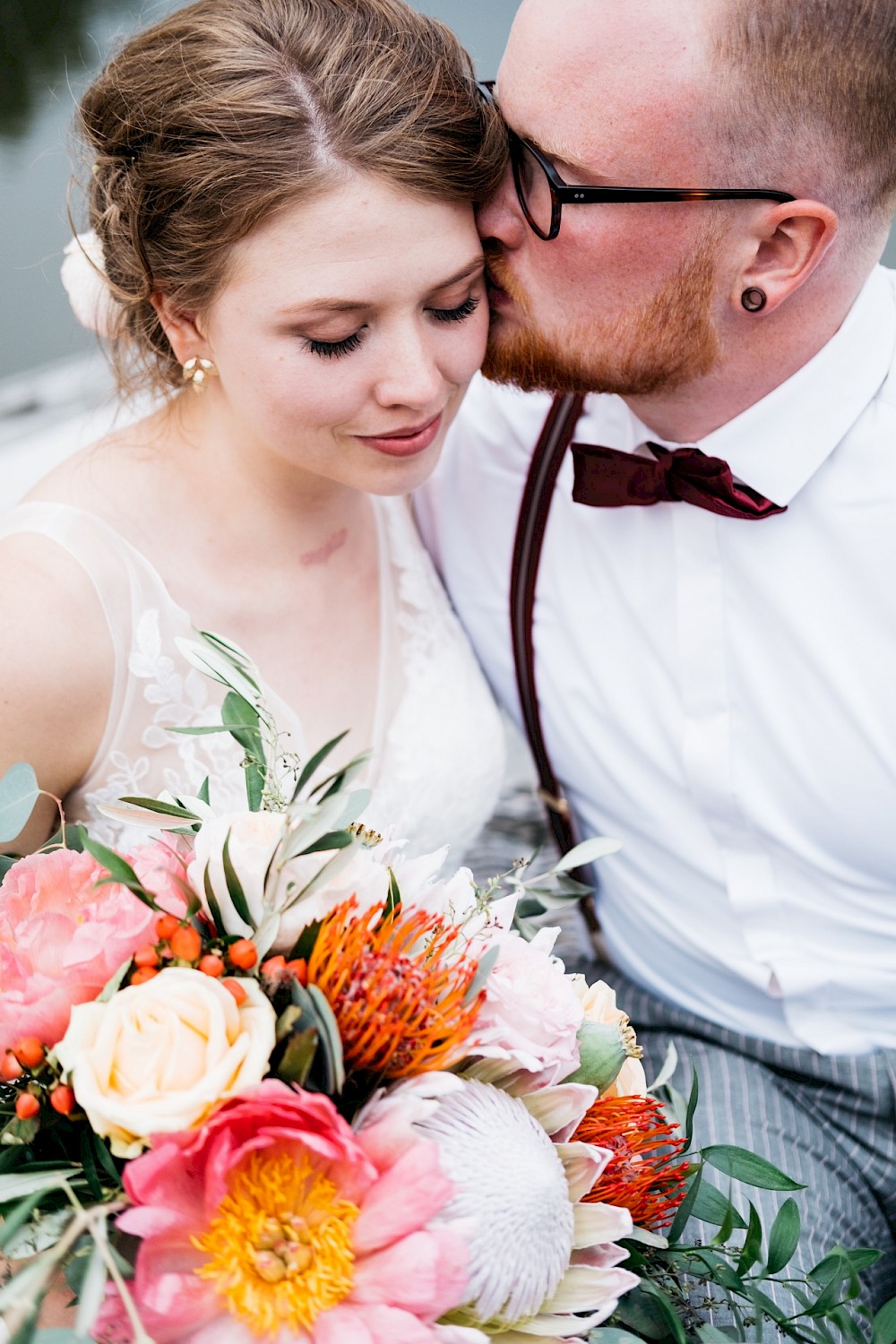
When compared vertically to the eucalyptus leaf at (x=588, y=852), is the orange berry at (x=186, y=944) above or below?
above

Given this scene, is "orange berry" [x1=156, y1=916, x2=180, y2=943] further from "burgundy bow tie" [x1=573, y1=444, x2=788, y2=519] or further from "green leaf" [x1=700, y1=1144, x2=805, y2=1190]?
"burgundy bow tie" [x1=573, y1=444, x2=788, y2=519]

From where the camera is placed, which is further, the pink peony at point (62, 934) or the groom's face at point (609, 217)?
the groom's face at point (609, 217)

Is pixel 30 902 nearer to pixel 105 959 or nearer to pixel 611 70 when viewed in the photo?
pixel 105 959

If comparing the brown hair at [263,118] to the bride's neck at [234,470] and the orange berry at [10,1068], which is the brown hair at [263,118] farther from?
the orange berry at [10,1068]

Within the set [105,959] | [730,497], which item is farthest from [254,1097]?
[730,497]

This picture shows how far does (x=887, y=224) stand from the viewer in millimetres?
1615

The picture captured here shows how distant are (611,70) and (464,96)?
0.19m

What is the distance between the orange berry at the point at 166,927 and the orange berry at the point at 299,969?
88mm

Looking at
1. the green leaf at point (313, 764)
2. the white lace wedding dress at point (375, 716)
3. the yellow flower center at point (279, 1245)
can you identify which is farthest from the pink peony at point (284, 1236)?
the white lace wedding dress at point (375, 716)

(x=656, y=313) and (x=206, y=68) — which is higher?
(x=206, y=68)

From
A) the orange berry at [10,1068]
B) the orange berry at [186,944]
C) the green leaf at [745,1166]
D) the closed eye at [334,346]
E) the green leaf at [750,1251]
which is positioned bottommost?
the green leaf at [750,1251]

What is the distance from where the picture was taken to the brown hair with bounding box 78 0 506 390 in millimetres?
1296

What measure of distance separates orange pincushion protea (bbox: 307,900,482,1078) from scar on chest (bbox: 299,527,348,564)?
3.27 ft

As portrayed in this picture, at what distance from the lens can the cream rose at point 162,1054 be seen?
27.8 inches
